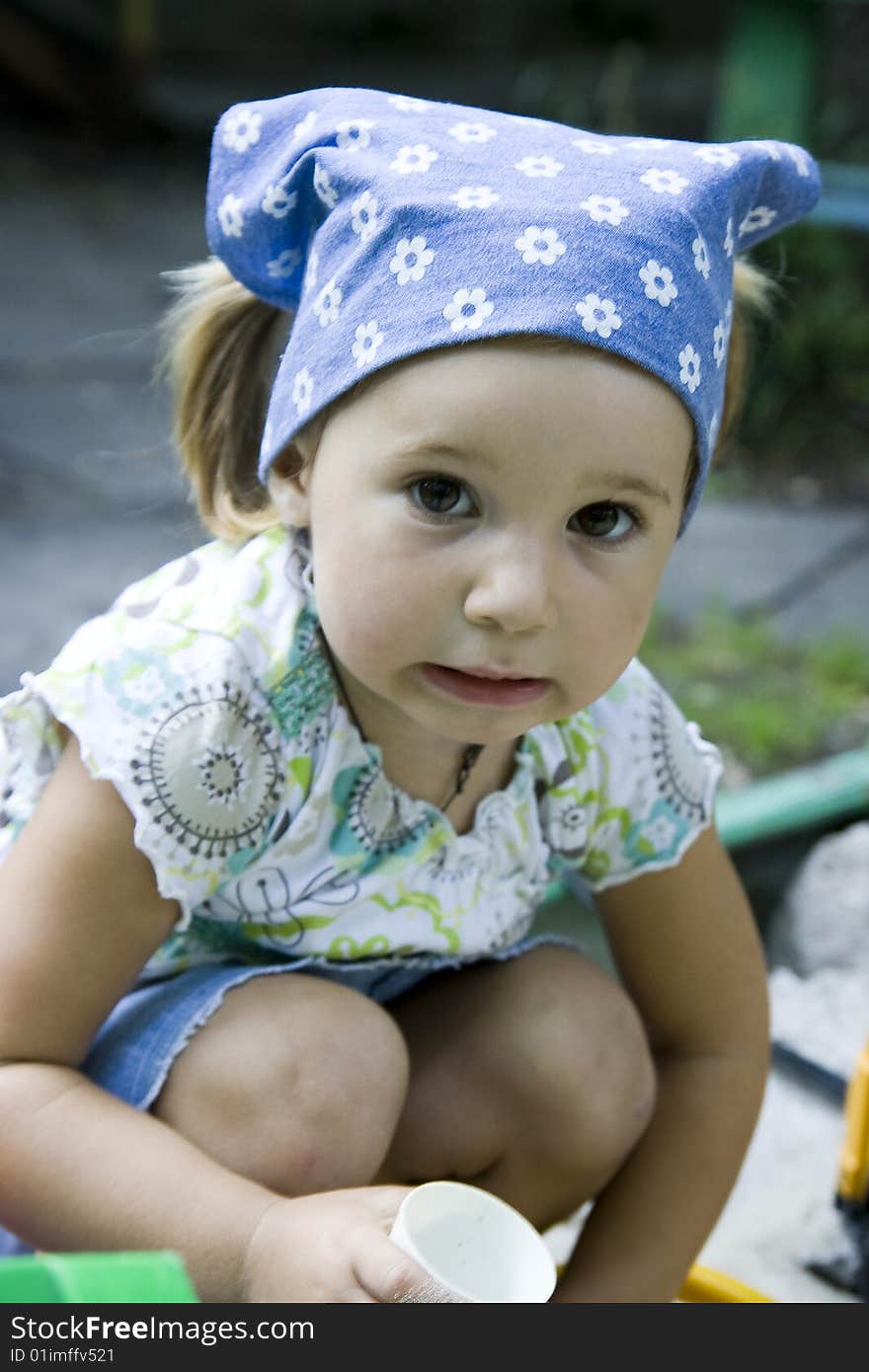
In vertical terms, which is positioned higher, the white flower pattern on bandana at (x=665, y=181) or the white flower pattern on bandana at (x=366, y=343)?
the white flower pattern on bandana at (x=665, y=181)

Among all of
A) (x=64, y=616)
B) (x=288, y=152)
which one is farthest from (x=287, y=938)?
(x=64, y=616)

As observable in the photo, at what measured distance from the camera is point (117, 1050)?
1.27 meters

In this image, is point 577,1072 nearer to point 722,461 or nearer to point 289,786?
point 289,786

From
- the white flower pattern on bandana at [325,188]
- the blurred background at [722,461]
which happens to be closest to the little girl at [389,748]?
the white flower pattern on bandana at [325,188]

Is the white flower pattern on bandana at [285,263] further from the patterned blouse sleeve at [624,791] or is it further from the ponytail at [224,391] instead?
the patterned blouse sleeve at [624,791]

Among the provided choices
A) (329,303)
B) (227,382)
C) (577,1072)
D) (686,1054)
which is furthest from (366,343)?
(686,1054)

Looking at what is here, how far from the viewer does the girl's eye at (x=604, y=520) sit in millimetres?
1109

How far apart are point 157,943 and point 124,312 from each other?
328 cm

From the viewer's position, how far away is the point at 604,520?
1.12 metres

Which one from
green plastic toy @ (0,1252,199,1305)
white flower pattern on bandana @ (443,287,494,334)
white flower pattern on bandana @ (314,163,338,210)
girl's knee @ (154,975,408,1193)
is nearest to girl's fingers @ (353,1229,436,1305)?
girl's knee @ (154,975,408,1193)

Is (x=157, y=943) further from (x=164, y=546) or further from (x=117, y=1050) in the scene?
(x=164, y=546)

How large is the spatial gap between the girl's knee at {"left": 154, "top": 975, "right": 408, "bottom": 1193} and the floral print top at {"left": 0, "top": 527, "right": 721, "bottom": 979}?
0.23 ft

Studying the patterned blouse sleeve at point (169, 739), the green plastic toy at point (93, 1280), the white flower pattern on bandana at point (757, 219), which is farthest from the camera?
the white flower pattern on bandana at point (757, 219)
